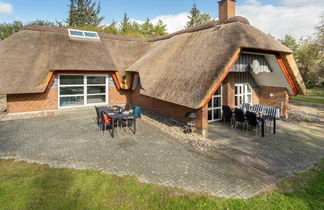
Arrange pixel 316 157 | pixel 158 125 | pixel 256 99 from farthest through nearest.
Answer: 1. pixel 256 99
2. pixel 158 125
3. pixel 316 157

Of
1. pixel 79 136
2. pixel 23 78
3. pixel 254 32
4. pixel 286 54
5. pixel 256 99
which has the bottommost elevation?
pixel 79 136

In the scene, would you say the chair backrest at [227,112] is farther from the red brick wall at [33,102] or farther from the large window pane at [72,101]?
the red brick wall at [33,102]

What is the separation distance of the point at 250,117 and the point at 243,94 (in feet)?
12.9

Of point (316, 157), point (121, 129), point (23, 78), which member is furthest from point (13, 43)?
point (316, 157)

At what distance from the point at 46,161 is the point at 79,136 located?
2.50 meters

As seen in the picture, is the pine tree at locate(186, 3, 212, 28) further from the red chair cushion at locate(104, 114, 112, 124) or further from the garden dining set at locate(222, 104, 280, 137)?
the red chair cushion at locate(104, 114, 112, 124)

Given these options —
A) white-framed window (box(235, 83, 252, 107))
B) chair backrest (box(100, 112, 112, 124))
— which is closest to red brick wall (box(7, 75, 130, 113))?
chair backrest (box(100, 112, 112, 124))

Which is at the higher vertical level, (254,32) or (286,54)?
(254,32)

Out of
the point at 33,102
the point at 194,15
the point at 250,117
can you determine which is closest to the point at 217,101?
the point at 250,117

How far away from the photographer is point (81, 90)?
1423cm

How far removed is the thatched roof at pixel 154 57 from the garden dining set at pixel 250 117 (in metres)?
2.39

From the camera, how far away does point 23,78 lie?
1130cm

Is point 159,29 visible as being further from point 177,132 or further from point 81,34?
point 177,132

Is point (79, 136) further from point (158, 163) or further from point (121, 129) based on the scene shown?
point (158, 163)
